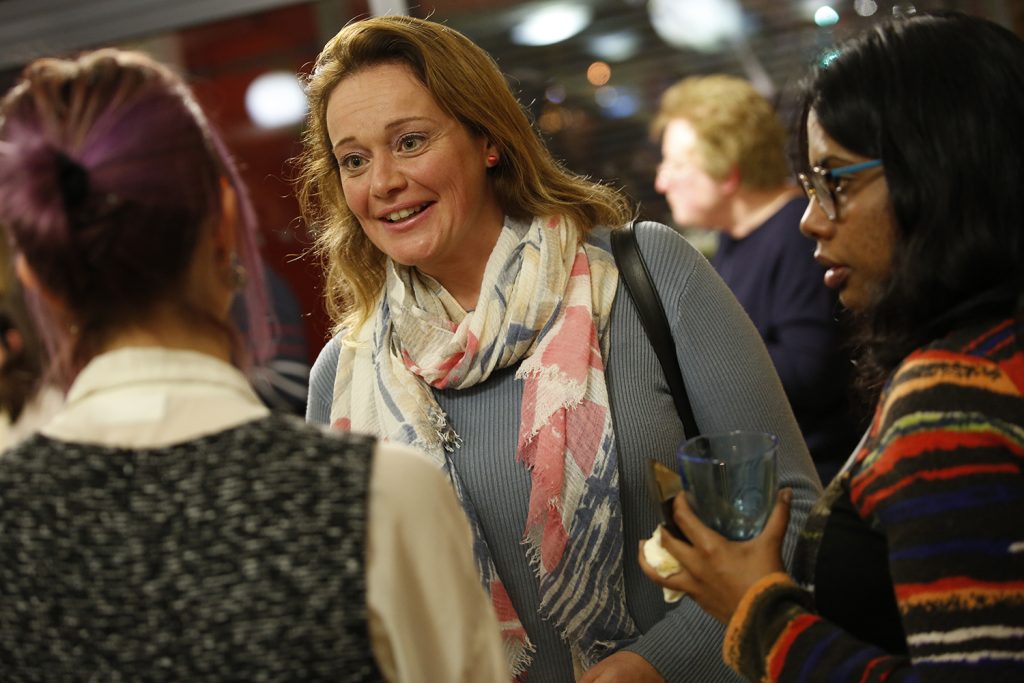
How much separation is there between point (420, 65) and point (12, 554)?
51.5 inches

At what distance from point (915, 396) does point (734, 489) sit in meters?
0.26

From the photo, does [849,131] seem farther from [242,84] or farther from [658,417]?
[242,84]

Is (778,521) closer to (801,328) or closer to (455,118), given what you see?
(455,118)

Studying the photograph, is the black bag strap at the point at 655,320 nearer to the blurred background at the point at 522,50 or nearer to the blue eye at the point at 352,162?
the blue eye at the point at 352,162

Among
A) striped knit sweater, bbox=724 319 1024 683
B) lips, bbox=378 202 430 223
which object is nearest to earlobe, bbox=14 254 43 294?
striped knit sweater, bbox=724 319 1024 683

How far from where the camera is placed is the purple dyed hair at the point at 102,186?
104cm

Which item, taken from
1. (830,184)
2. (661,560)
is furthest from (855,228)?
(661,560)

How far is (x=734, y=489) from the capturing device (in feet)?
4.33

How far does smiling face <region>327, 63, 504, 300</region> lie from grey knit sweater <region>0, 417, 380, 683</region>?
1048 millimetres

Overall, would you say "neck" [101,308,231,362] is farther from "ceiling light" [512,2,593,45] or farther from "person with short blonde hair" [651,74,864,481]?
"ceiling light" [512,2,593,45]

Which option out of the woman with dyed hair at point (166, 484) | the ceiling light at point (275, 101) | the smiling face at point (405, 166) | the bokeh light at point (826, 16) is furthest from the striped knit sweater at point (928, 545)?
the ceiling light at point (275, 101)

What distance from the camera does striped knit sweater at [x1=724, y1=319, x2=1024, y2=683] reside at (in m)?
1.09

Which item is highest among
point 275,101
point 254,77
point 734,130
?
point 254,77

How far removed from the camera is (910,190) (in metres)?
1.25
